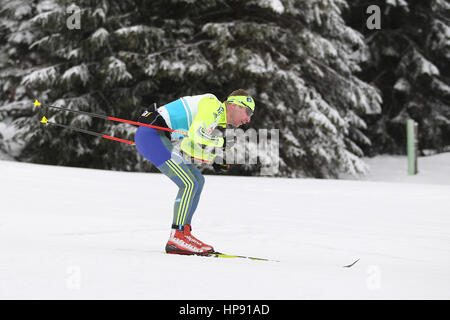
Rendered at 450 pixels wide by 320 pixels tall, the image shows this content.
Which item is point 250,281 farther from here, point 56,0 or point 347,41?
point 347,41

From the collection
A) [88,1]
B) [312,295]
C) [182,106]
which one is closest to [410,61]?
[88,1]

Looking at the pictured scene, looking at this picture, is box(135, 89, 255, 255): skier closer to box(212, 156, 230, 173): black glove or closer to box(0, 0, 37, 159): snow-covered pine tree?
box(212, 156, 230, 173): black glove

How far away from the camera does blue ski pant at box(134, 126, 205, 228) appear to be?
4840 mm

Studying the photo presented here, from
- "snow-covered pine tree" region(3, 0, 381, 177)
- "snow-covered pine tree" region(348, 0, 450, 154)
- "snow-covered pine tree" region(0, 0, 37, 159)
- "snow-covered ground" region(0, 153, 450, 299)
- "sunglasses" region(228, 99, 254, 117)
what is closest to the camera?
"snow-covered ground" region(0, 153, 450, 299)

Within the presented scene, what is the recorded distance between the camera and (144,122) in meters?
4.98

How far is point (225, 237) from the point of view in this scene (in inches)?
244

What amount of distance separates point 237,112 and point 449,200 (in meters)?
5.56

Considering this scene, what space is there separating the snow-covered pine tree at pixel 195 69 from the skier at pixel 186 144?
7.77 m

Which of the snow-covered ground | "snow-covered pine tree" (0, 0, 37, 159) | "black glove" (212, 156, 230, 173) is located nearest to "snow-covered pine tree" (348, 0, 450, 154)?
the snow-covered ground

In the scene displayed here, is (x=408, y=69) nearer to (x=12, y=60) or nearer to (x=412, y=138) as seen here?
(x=412, y=138)

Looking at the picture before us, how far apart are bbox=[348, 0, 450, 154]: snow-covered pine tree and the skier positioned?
47.5ft

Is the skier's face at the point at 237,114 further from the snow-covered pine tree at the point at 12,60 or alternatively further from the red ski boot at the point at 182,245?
the snow-covered pine tree at the point at 12,60

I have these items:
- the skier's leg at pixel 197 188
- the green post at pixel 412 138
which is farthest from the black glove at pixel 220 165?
the green post at pixel 412 138

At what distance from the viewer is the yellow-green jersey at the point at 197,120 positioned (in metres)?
4.68
